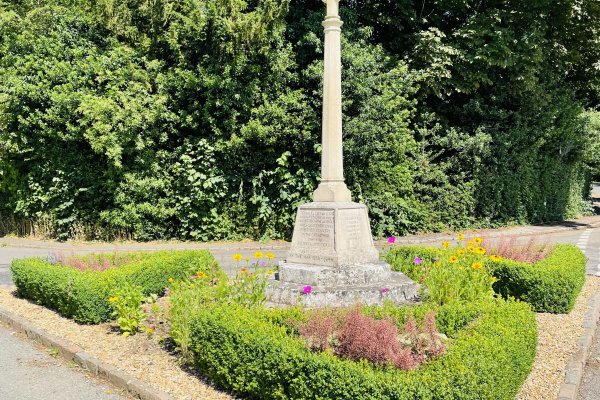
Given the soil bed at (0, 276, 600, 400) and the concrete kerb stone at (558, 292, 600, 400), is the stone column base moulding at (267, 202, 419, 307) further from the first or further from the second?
the concrete kerb stone at (558, 292, 600, 400)

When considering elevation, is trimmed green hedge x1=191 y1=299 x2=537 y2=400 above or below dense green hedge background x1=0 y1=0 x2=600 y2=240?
below

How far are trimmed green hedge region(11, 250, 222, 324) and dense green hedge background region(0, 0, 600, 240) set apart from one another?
6.70 meters

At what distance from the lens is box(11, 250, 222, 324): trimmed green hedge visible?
632cm

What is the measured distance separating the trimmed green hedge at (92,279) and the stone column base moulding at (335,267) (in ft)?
3.86

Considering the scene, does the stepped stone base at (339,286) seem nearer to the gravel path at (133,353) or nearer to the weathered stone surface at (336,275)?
the weathered stone surface at (336,275)

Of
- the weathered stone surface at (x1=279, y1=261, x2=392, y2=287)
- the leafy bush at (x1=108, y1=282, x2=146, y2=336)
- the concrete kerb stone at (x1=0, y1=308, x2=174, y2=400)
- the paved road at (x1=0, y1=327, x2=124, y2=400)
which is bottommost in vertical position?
the paved road at (x1=0, y1=327, x2=124, y2=400)

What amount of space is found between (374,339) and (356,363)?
11.4 inches

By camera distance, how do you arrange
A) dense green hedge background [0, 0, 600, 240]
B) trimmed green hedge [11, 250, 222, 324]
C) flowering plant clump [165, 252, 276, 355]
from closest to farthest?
flowering plant clump [165, 252, 276, 355]
trimmed green hedge [11, 250, 222, 324]
dense green hedge background [0, 0, 600, 240]

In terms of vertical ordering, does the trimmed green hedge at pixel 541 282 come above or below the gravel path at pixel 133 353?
above

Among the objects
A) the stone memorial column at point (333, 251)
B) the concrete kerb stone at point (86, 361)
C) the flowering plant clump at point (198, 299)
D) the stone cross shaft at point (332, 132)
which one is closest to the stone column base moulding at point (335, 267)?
the stone memorial column at point (333, 251)

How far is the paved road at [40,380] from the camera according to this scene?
453 centimetres

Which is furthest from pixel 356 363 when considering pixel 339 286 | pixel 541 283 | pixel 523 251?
pixel 523 251

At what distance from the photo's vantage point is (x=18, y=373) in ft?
16.7

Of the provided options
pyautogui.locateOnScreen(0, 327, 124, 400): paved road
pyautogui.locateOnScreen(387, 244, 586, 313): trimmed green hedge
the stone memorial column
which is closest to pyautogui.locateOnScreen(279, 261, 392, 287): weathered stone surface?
the stone memorial column
